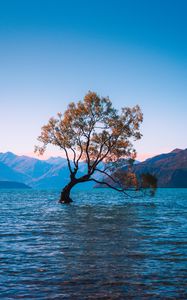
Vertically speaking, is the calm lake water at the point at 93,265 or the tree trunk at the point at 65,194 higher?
the tree trunk at the point at 65,194

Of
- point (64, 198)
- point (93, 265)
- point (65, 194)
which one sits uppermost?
point (65, 194)

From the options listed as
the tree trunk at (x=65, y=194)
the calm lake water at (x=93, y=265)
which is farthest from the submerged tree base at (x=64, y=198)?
the calm lake water at (x=93, y=265)

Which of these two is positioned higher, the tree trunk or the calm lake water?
the tree trunk

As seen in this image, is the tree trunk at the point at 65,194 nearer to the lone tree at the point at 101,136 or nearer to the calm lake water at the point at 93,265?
the lone tree at the point at 101,136

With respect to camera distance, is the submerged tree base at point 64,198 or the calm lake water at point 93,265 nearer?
the calm lake water at point 93,265

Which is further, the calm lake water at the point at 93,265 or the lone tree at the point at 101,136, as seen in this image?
the lone tree at the point at 101,136

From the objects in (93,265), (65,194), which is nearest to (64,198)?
(65,194)

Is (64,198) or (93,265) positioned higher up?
(64,198)

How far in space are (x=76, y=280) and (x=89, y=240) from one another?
9626 mm

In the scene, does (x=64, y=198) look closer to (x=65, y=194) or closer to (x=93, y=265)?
(x=65, y=194)

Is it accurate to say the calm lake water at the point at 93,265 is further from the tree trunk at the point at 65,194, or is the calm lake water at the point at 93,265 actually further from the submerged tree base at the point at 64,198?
the submerged tree base at the point at 64,198

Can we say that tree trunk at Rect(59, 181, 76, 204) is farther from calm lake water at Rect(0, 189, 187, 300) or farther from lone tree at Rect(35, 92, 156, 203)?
calm lake water at Rect(0, 189, 187, 300)

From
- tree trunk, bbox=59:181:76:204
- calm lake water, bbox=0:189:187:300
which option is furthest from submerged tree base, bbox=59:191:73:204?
calm lake water, bbox=0:189:187:300

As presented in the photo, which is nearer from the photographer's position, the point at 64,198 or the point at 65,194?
the point at 65,194
